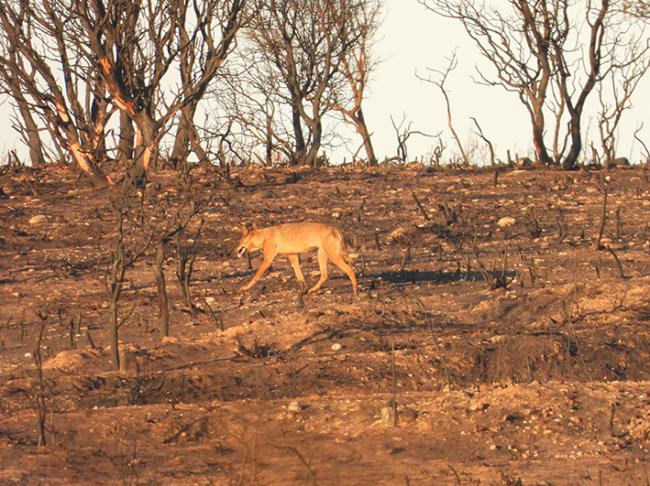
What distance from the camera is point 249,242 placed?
591 inches

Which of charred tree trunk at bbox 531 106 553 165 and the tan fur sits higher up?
charred tree trunk at bbox 531 106 553 165

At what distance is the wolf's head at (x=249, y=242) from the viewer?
1492 cm

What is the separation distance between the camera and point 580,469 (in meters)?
6.65

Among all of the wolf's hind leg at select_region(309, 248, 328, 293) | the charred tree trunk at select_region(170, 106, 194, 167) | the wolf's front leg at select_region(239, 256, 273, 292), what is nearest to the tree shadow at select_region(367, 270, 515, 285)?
the wolf's hind leg at select_region(309, 248, 328, 293)

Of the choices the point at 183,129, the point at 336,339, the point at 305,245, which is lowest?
the point at 336,339

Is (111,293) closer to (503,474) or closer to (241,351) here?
(241,351)

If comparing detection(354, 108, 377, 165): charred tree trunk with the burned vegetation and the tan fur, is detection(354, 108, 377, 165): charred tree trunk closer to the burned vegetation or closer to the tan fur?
the burned vegetation

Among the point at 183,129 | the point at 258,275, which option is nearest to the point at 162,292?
the point at 258,275

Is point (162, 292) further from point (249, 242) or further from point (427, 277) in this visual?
point (427, 277)

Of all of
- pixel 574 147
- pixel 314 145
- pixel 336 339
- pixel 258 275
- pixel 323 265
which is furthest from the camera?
pixel 314 145

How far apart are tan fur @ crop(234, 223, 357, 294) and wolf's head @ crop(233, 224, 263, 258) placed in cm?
14

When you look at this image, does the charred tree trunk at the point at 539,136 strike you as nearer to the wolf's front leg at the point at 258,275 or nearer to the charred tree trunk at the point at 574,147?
the charred tree trunk at the point at 574,147

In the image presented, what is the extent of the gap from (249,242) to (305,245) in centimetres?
107

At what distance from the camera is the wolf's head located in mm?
14922
